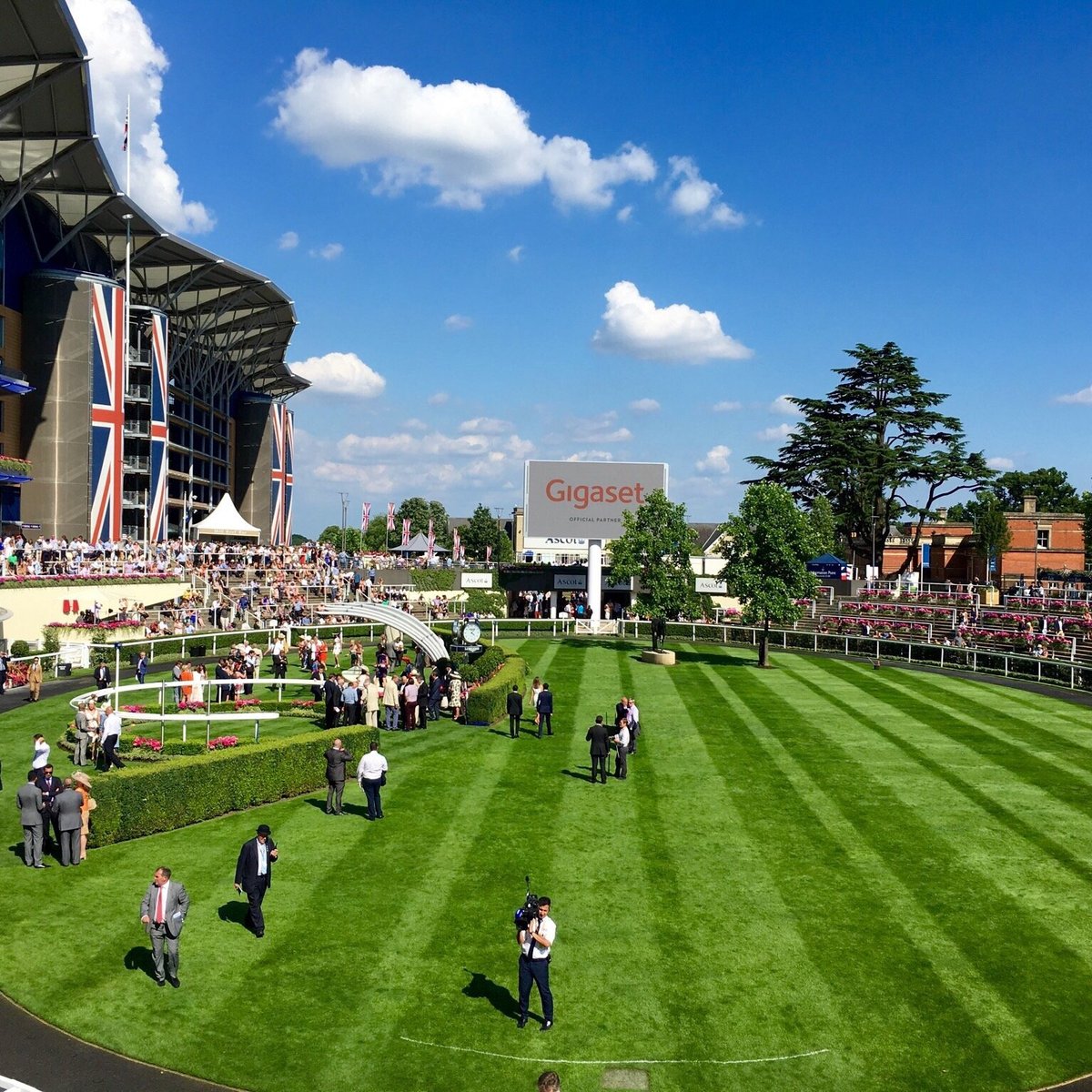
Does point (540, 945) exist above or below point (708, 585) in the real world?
below

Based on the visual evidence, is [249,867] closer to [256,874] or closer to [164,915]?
[256,874]

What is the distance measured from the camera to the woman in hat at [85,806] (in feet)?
51.4

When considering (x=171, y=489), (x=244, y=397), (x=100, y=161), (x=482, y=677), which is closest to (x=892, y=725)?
(x=482, y=677)

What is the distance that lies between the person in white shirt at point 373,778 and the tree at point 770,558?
26367 mm

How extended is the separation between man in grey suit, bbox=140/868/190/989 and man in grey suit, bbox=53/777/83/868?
451 centimetres

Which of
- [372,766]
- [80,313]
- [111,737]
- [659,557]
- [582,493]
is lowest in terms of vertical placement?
[111,737]

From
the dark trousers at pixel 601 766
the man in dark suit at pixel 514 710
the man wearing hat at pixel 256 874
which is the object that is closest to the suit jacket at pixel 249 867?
the man wearing hat at pixel 256 874

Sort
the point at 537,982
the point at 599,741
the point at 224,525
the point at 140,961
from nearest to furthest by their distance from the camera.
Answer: the point at 537,982, the point at 140,961, the point at 599,741, the point at 224,525

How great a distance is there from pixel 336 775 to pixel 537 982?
7.90 m

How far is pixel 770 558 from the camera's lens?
137ft

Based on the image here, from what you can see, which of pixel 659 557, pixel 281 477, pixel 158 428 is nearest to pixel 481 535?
pixel 281 477

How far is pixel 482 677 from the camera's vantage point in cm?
3155

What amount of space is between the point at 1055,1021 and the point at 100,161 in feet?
200

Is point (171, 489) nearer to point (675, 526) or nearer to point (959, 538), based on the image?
point (675, 526)
